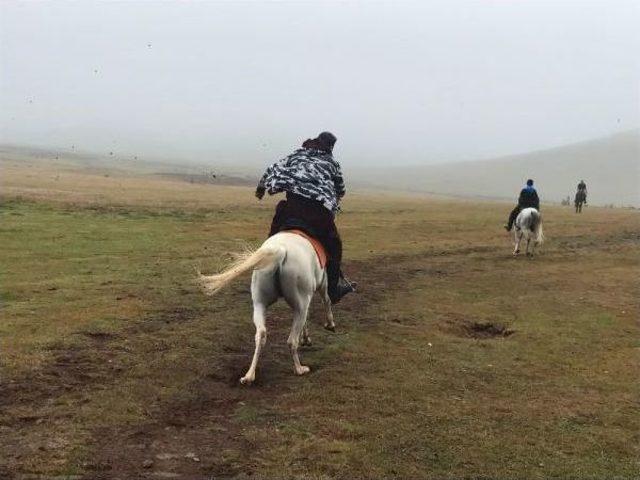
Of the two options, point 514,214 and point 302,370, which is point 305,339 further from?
point 514,214

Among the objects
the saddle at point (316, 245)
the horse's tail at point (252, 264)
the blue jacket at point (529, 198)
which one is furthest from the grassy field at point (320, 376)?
the blue jacket at point (529, 198)

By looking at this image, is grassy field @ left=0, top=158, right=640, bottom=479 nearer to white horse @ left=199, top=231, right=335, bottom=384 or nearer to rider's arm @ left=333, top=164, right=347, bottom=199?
white horse @ left=199, top=231, right=335, bottom=384

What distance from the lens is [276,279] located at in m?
7.34

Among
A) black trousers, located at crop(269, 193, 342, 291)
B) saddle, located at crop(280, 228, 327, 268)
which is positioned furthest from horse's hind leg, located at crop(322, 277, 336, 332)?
saddle, located at crop(280, 228, 327, 268)

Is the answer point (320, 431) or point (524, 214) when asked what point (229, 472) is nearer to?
point (320, 431)

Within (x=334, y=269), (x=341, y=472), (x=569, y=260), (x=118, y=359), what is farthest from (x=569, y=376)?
(x=569, y=260)

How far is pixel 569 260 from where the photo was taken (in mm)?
18750

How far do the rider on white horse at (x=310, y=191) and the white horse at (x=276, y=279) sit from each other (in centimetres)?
70

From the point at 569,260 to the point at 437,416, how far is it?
13.8 meters

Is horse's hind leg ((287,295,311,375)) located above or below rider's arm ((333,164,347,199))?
below

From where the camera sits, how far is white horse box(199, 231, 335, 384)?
23.5ft

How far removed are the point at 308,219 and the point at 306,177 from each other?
0.63m

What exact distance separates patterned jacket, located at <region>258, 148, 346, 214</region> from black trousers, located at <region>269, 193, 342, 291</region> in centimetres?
10

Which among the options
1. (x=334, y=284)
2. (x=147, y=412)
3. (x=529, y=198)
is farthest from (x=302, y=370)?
(x=529, y=198)
